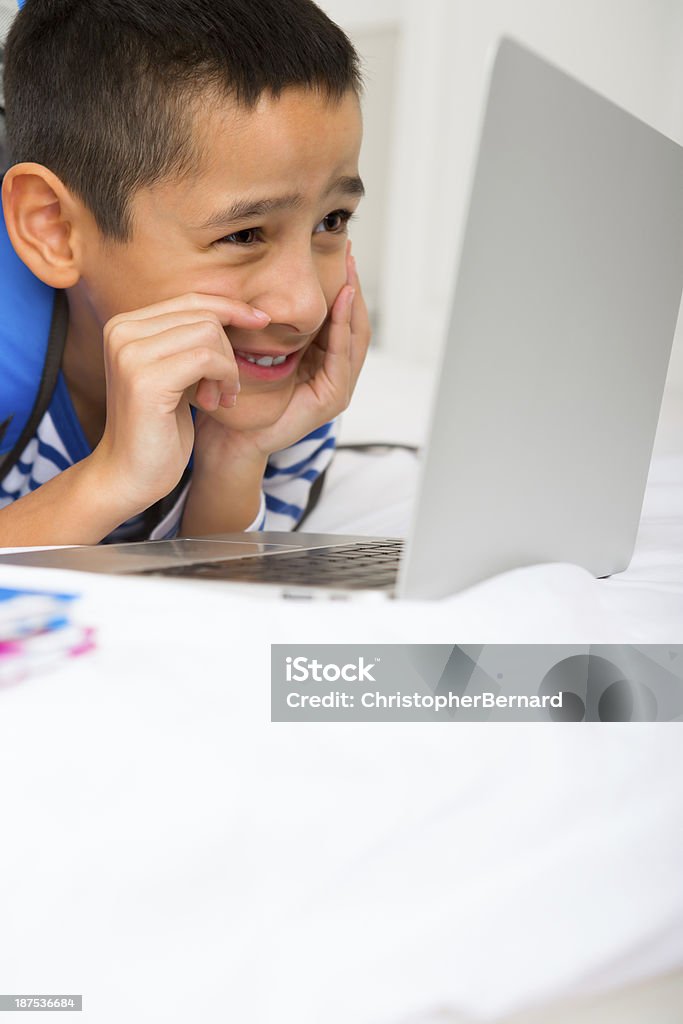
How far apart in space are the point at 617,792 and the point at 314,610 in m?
0.15

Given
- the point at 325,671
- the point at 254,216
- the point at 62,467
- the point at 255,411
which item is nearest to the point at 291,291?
the point at 254,216

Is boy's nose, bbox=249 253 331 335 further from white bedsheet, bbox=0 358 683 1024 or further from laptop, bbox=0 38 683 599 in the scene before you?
white bedsheet, bbox=0 358 683 1024

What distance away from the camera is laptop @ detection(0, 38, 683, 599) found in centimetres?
44

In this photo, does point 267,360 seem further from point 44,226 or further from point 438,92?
point 438,92

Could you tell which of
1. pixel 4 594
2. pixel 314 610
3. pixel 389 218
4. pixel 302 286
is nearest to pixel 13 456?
pixel 302 286

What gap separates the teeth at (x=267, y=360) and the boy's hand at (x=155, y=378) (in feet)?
0.47

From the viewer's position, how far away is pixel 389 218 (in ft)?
10.9

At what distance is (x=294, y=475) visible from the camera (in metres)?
1.16

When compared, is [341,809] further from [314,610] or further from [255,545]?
[255,545]

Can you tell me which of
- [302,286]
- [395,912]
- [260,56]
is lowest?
[395,912]

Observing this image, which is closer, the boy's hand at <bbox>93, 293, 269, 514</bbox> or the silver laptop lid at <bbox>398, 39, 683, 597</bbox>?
the silver laptop lid at <bbox>398, 39, 683, 597</bbox>

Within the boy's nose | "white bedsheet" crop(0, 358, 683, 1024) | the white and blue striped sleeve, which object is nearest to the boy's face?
the boy's nose

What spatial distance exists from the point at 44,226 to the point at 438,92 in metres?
2.41

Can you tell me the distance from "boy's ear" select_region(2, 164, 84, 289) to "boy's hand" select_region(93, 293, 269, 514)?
Result: 0.20 m
